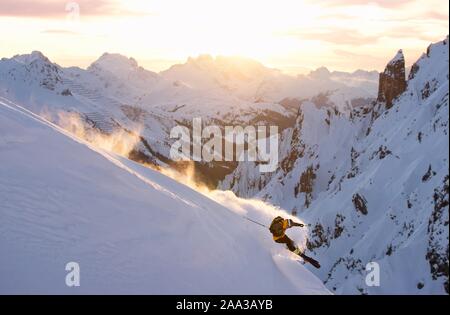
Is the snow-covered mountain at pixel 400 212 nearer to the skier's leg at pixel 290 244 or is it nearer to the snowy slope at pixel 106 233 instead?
the skier's leg at pixel 290 244

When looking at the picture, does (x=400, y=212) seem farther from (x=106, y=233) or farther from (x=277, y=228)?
(x=106, y=233)

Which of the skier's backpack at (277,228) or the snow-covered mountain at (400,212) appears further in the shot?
the snow-covered mountain at (400,212)

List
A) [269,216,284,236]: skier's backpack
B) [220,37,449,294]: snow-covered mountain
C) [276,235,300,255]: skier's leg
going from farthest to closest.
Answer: [220,37,449,294]: snow-covered mountain, [276,235,300,255]: skier's leg, [269,216,284,236]: skier's backpack

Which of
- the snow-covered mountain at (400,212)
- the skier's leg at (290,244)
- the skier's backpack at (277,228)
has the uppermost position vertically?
the skier's backpack at (277,228)

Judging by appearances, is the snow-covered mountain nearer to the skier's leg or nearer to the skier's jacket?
the skier's leg

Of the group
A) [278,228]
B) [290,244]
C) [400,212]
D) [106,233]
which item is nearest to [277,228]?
[278,228]

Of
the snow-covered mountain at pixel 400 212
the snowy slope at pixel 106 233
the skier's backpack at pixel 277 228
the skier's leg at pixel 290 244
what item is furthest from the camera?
the snow-covered mountain at pixel 400 212

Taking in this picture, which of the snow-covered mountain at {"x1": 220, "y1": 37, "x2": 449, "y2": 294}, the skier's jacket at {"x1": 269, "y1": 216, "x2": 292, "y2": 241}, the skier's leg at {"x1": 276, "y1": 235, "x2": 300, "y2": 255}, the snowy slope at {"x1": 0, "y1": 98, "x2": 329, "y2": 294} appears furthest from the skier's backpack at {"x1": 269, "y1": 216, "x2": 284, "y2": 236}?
the snow-covered mountain at {"x1": 220, "y1": 37, "x2": 449, "y2": 294}

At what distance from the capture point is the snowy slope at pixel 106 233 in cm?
1448

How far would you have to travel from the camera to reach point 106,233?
1609 cm

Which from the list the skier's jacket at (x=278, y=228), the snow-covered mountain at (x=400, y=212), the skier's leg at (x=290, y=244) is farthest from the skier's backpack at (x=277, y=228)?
the snow-covered mountain at (x=400, y=212)

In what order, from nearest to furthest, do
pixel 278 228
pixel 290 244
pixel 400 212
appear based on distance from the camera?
pixel 278 228 → pixel 290 244 → pixel 400 212

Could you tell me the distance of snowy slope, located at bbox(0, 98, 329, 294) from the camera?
47.5 ft
